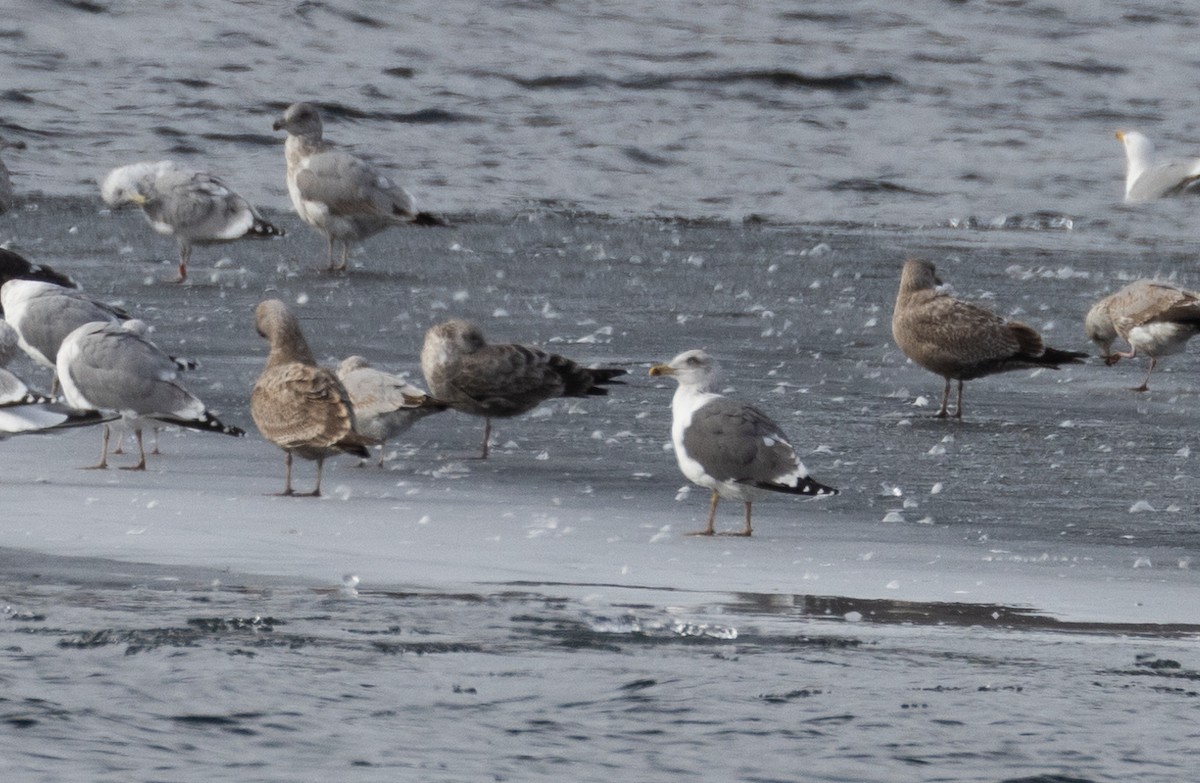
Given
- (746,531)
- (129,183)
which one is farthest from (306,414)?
(129,183)

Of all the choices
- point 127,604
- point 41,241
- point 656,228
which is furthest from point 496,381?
point 656,228

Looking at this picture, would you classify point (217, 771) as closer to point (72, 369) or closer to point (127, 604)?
point (127, 604)

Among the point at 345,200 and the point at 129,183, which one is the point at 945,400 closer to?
the point at 345,200

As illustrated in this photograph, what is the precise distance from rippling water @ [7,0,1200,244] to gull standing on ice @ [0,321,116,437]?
11.6m

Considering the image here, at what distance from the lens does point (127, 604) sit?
6.21 m

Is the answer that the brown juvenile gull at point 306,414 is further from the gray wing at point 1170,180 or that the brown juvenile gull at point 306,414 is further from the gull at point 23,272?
the gray wing at point 1170,180

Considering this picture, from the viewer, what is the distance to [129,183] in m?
15.1

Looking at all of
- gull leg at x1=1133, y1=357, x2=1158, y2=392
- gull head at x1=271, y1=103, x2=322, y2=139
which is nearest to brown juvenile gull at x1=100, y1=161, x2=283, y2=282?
gull head at x1=271, y1=103, x2=322, y2=139

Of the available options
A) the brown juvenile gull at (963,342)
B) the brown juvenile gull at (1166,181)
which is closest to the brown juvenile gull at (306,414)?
the brown juvenile gull at (963,342)

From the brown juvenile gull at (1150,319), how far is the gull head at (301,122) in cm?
682

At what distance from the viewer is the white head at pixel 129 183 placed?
49.6 feet

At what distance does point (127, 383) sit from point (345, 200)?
7117 millimetres

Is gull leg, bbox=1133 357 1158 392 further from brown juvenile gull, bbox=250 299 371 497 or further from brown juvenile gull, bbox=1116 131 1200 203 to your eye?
brown juvenile gull, bbox=250 299 371 497

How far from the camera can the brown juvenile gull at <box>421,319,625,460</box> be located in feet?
30.8
